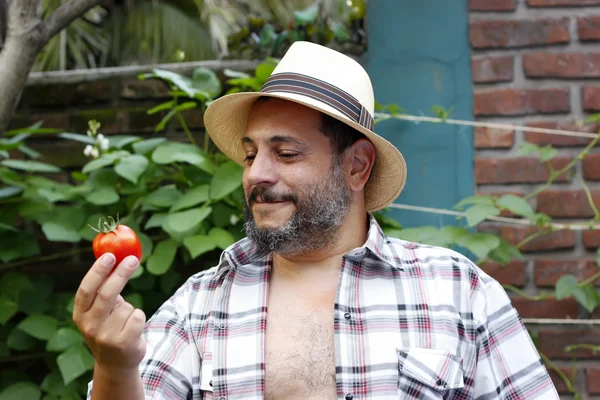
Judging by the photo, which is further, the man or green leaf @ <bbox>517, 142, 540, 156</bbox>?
green leaf @ <bbox>517, 142, 540, 156</bbox>

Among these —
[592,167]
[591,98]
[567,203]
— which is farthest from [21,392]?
[591,98]

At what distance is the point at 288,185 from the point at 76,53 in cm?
721

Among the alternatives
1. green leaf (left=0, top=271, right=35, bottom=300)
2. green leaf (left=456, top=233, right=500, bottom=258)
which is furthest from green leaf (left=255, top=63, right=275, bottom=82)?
green leaf (left=0, top=271, right=35, bottom=300)

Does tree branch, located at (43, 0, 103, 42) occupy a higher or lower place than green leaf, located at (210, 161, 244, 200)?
higher

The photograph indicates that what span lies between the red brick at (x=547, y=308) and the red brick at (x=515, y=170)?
0.43 meters

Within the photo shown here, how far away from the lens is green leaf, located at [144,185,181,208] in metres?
2.76

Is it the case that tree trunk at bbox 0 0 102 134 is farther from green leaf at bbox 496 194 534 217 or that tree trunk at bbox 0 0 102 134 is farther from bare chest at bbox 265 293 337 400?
green leaf at bbox 496 194 534 217

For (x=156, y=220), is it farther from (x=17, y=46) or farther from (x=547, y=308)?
(x=547, y=308)

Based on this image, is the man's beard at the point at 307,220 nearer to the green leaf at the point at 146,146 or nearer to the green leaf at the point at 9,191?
the green leaf at the point at 146,146

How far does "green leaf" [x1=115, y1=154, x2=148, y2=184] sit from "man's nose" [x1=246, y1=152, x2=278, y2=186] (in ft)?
2.54

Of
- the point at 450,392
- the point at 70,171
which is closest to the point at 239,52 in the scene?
the point at 70,171

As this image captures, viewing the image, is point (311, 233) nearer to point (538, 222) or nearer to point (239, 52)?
point (538, 222)

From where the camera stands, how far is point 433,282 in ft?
6.59

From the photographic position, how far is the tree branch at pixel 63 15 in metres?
2.33
